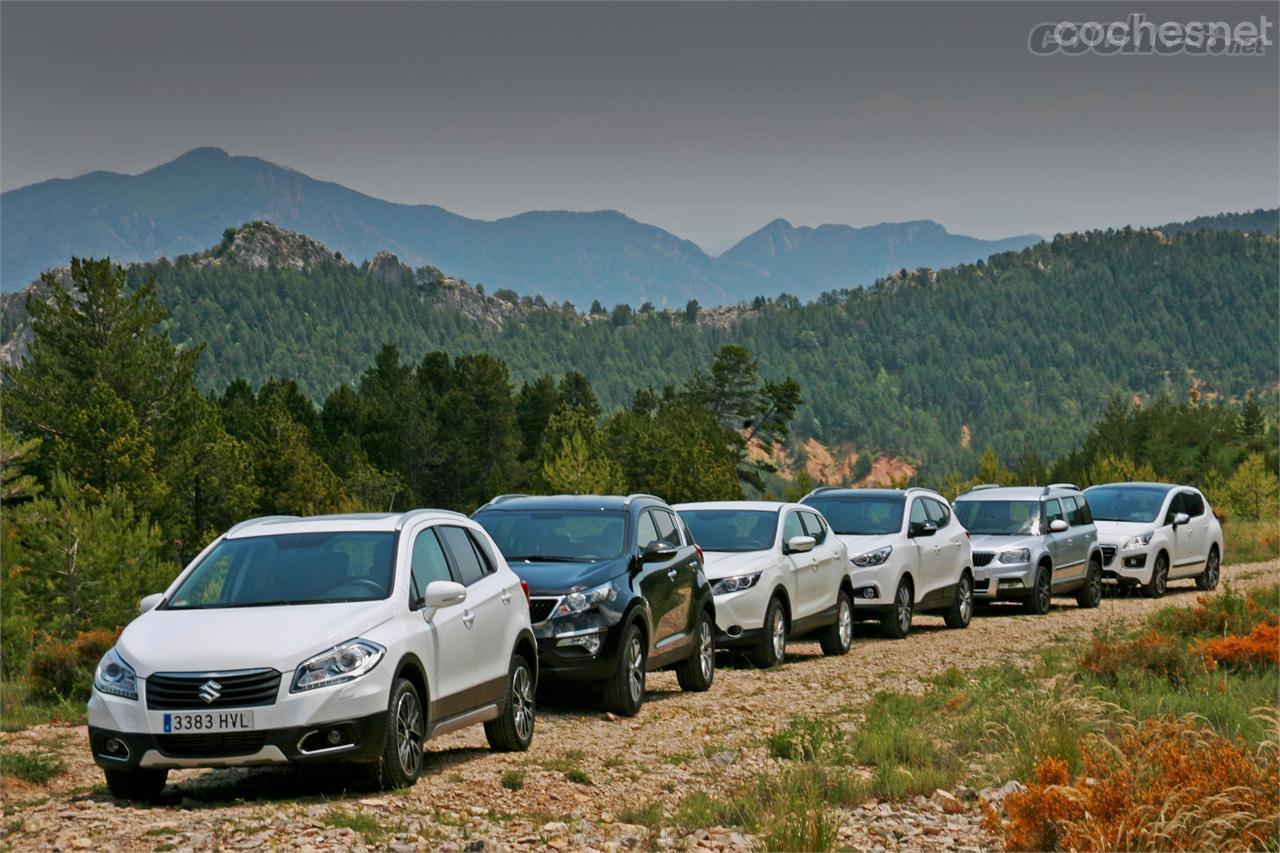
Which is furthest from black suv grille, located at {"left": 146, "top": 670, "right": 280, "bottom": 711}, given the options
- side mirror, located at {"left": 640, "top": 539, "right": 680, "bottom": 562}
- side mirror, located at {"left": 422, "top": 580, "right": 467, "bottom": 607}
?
side mirror, located at {"left": 640, "top": 539, "right": 680, "bottom": 562}

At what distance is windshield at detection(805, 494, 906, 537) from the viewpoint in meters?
21.9

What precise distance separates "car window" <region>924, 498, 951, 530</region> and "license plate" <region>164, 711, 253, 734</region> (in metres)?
15.5

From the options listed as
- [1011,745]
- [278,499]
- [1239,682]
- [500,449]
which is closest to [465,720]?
[1011,745]

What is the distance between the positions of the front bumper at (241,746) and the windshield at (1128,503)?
73.9 feet

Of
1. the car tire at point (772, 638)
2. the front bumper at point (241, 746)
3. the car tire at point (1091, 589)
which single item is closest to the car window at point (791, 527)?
the car tire at point (772, 638)

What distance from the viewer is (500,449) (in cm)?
11269

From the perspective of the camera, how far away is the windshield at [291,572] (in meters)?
9.77

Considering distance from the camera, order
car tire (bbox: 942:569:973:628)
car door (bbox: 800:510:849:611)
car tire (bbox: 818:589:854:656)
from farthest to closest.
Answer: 1. car tire (bbox: 942:569:973:628)
2. car tire (bbox: 818:589:854:656)
3. car door (bbox: 800:510:849:611)

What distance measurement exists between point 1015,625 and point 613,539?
11.2 m

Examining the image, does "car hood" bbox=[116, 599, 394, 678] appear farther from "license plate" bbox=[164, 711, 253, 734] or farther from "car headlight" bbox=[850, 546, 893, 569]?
"car headlight" bbox=[850, 546, 893, 569]

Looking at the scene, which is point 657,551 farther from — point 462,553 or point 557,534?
point 462,553

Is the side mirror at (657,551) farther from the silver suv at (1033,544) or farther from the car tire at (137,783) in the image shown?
the silver suv at (1033,544)

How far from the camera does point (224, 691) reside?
884 centimetres

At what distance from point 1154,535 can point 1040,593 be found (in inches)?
169
